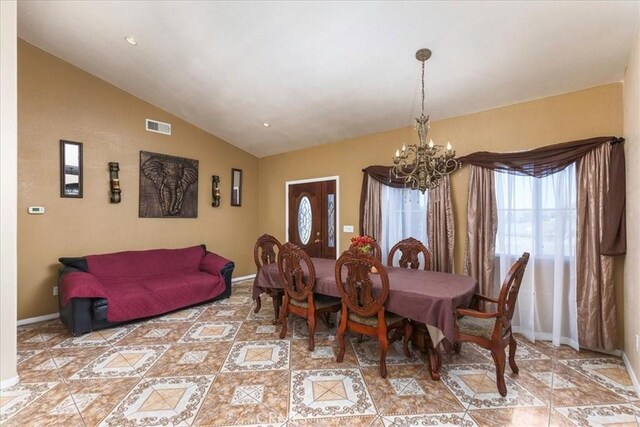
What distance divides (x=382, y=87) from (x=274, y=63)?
1224 mm

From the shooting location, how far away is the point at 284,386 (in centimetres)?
223

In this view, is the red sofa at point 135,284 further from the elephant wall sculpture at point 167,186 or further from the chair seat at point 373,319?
the chair seat at point 373,319

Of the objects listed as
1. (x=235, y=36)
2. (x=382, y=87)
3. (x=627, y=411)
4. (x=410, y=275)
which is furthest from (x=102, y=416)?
(x=382, y=87)

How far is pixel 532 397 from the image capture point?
2107mm

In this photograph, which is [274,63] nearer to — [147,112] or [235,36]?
[235,36]

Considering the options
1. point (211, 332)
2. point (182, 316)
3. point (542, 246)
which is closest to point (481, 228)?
point (542, 246)

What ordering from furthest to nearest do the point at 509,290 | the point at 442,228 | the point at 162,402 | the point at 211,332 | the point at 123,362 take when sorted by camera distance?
the point at 442,228 < the point at 211,332 < the point at 123,362 < the point at 509,290 < the point at 162,402

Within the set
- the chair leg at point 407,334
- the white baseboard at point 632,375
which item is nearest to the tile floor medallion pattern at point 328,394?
the chair leg at point 407,334

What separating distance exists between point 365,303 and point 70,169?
4125 millimetres

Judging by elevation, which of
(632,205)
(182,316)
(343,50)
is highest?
(343,50)

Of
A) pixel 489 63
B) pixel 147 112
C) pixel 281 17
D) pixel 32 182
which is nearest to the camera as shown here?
pixel 281 17

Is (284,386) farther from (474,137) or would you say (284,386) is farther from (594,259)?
(474,137)

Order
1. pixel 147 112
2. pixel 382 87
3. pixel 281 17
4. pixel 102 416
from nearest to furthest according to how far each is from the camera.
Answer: pixel 102 416 < pixel 281 17 < pixel 382 87 < pixel 147 112

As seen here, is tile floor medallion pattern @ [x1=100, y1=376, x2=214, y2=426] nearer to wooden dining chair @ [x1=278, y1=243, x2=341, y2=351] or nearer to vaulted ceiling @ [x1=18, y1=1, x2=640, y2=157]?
wooden dining chair @ [x1=278, y1=243, x2=341, y2=351]
